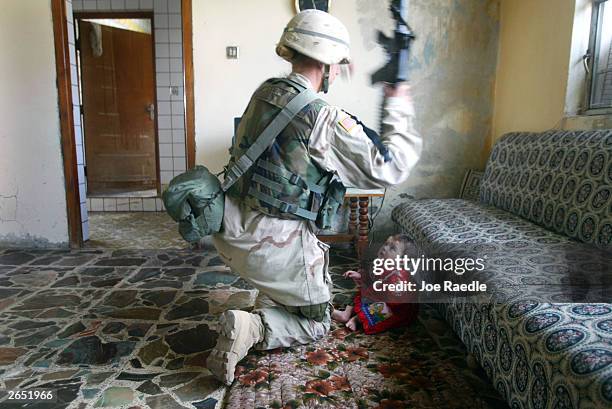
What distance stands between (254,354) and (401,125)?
45.2 inches

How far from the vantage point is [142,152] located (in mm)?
5867

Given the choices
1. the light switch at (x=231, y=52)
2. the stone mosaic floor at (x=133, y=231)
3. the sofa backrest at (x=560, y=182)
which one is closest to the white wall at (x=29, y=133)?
the stone mosaic floor at (x=133, y=231)

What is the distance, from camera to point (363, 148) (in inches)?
59.6

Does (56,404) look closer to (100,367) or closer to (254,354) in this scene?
(100,367)

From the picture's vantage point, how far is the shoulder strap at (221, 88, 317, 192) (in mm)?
1562

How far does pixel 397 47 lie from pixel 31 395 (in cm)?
176

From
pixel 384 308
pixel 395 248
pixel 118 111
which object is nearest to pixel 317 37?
pixel 395 248

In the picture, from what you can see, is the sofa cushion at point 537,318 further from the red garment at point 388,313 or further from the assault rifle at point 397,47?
the assault rifle at point 397,47

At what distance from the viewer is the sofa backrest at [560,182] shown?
1.87m

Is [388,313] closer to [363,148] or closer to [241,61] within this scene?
[363,148]

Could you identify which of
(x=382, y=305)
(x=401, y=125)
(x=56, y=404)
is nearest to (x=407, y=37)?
(x=401, y=125)

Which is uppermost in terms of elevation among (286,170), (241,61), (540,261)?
(241,61)

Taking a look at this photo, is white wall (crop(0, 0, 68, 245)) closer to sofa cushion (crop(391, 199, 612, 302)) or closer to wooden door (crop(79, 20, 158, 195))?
wooden door (crop(79, 20, 158, 195))

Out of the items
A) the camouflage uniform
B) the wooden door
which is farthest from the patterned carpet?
the wooden door
